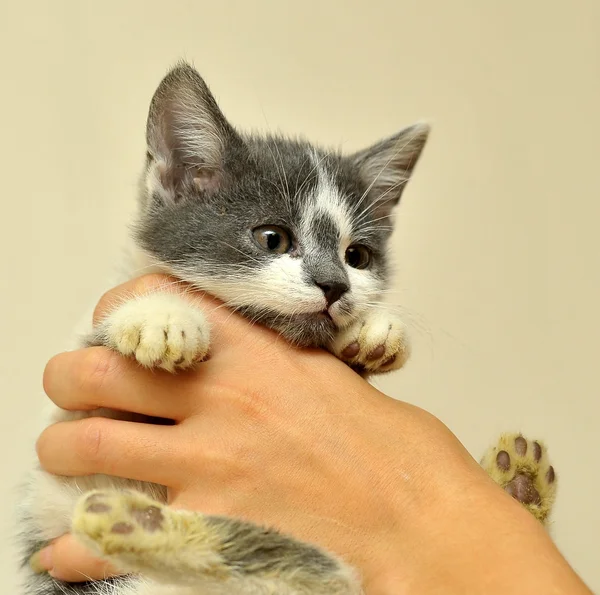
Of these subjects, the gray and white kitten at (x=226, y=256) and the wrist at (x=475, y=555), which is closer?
the wrist at (x=475, y=555)

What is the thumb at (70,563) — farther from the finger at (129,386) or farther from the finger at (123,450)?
the finger at (129,386)

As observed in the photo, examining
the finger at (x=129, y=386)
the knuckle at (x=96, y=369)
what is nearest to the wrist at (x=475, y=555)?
the finger at (x=129, y=386)

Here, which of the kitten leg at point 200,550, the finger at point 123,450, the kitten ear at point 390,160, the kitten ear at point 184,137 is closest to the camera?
the kitten leg at point 200,550

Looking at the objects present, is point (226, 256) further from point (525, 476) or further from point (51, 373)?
point (525, 476)

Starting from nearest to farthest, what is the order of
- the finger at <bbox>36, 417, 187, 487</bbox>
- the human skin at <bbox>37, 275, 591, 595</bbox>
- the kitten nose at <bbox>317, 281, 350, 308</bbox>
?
the human skin at <bbox>37, 275, 591, 595</bbox> < the finger at <bbox>36, 417, 187, 487</bbox> < the kitten nose at <bbox>317, 281, 350, 308</bbox>

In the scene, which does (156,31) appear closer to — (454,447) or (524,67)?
(524,67)

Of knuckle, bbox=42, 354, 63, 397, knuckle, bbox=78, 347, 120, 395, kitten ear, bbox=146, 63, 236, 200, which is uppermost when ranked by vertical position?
kitten ear, bbox=146, 63, 236, 200

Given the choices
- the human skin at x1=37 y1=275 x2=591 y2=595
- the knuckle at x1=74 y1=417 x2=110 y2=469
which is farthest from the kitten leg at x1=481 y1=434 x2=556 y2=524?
the knuckle at x1=74 y1=417 x2=110 y2=469

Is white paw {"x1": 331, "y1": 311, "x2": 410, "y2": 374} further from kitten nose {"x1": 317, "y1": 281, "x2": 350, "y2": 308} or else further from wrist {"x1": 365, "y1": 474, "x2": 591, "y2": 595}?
wrist {"x1": 365, "y1": 474, "x2": 591, "y2": 595}

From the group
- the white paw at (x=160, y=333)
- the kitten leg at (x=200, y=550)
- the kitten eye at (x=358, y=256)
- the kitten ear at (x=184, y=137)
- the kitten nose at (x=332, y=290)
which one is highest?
the kitten ear at (x=184, y=137)
